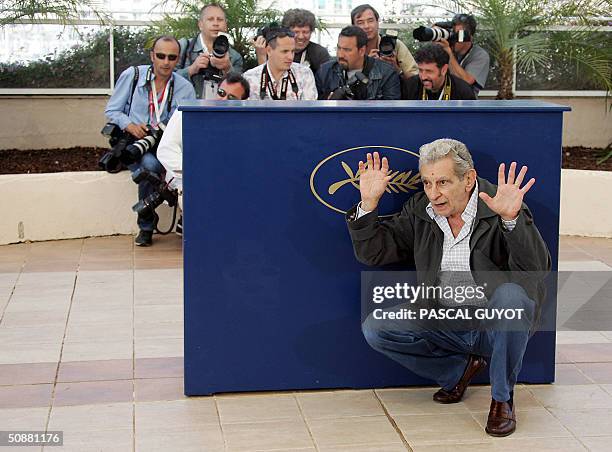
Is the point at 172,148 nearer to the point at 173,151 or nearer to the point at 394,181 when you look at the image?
the point at 173,151

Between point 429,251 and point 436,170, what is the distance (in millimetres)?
403

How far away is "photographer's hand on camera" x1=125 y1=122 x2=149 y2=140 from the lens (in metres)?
9.02

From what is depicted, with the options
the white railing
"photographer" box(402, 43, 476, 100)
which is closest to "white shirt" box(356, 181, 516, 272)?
"photographer" box(402, 43, 476, 100)

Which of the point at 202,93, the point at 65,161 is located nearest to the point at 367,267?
the point at 202,93

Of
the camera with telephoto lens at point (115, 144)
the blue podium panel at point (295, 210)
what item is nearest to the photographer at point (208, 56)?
the camera with telephoto lens at point (115, 144)

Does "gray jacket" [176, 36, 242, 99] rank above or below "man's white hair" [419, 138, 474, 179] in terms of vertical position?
above

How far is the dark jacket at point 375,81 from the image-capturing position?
8.60 meters

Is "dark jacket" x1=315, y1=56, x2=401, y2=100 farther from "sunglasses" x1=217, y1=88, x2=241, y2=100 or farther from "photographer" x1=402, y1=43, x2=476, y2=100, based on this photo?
"sunglasses" x1=217, y1=88, x2=241, y2=100

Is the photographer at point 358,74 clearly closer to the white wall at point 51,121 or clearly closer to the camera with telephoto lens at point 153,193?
the camera with telephoto lens at point 153,193

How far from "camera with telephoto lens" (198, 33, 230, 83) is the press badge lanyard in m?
0.46

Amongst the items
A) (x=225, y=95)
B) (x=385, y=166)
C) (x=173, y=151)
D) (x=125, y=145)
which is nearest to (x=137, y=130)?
(x=125, y=145)

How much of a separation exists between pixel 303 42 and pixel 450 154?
462cm

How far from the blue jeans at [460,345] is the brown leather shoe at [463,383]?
0.07ft

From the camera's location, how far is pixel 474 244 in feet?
16.7
